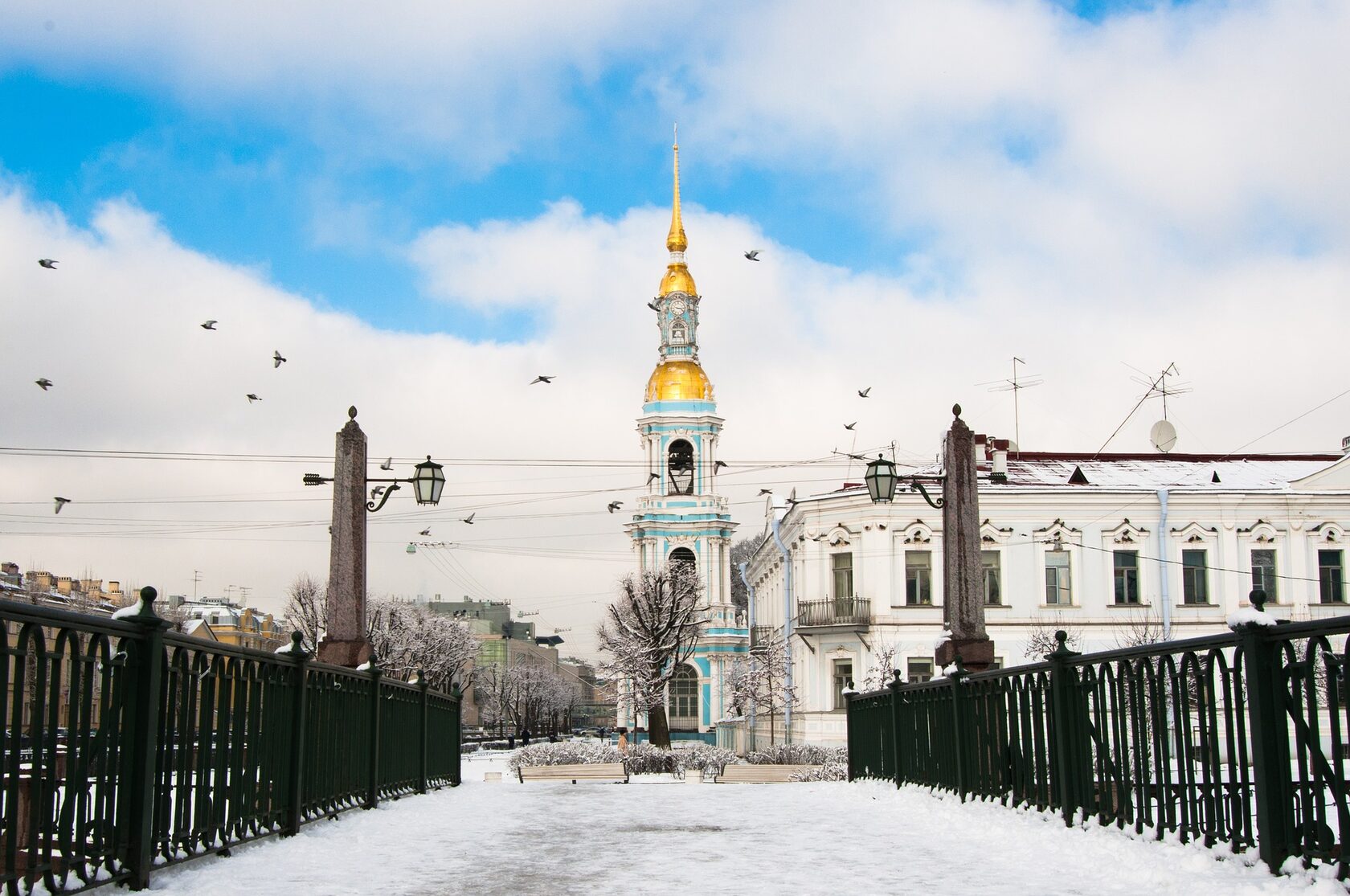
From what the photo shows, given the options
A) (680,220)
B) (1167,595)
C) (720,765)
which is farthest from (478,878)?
(680,220)

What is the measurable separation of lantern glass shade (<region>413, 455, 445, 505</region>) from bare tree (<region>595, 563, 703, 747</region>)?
30.5 m

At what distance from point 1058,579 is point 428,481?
1187 inches

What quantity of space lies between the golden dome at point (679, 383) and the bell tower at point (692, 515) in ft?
0.14

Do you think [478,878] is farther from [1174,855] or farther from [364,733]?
[364,733]

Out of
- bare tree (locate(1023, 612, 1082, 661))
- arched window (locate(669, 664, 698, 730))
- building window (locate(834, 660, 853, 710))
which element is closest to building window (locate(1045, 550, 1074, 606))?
bare tree (locate(1023, 612, 1082, 661))

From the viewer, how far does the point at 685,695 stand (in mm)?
74312

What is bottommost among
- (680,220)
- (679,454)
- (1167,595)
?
(1167,595)

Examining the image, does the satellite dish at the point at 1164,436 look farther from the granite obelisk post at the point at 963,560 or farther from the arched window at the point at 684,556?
the granite obelisk post at the point at 963,560

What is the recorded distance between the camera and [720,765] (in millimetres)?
32031

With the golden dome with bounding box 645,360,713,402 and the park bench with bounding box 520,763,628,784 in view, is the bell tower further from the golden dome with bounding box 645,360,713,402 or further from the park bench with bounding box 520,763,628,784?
the park bench with bounding box 520,763,628,784

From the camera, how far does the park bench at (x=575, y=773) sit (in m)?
26.0

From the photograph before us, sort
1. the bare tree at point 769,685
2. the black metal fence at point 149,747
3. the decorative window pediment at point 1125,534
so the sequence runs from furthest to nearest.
Answer: the bare tree at point 769,685
the decorative window pediment at point 1125,534
the black metal fence at point 149,747

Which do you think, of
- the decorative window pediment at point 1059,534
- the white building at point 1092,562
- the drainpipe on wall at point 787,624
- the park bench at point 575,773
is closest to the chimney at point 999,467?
the white building at point 1092,562

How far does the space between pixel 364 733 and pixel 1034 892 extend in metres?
6.96
